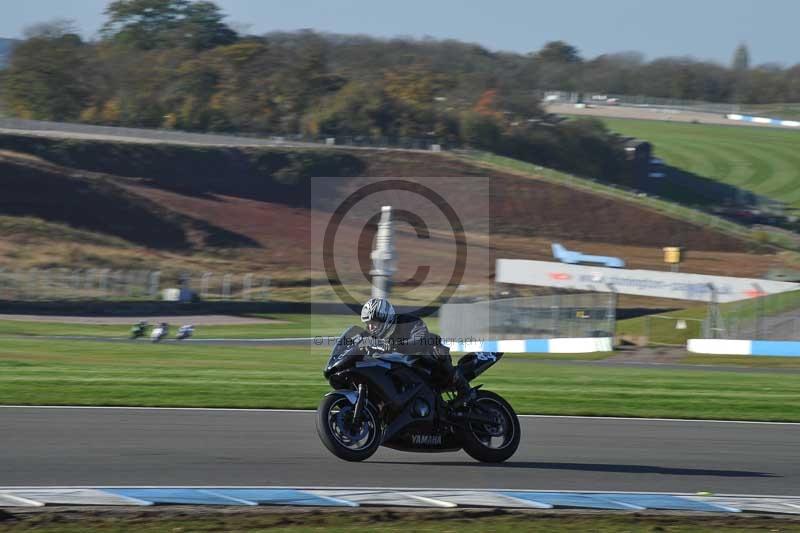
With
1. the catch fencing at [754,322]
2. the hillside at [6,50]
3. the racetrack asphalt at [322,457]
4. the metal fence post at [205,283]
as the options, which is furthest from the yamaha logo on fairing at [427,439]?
the hillside at [6,50]

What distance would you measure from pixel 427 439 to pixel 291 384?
842 cm

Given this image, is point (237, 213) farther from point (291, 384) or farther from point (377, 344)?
point (377, 344)

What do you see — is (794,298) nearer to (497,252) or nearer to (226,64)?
(497,252)

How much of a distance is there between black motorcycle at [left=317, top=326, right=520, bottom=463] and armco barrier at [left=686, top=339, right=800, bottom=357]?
25038 mm

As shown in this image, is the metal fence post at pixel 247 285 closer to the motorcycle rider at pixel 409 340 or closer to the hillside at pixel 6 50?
the hillside at pixel 6 50

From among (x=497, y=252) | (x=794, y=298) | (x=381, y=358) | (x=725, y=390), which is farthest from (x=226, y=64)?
(x=381, y=358)

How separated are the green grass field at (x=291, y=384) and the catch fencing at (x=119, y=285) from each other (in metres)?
18.0

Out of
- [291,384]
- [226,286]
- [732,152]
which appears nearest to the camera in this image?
[291,384]

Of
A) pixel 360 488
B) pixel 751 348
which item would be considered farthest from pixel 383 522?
pixel 751 348

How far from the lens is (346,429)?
9.60m

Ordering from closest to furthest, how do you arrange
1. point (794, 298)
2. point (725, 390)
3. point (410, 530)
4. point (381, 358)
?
point (410, 530) < point (381, 358) < point (725, 390) < point (794, 298)

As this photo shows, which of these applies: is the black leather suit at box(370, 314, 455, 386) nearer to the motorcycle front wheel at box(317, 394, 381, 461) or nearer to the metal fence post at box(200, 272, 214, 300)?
the motorcycle front wheel at box(317, 394, 381, 461)

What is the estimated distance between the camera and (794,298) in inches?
1485

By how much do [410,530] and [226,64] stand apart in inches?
3528
